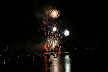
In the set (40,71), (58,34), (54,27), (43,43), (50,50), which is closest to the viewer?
(40,71)

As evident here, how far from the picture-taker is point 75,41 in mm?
143125

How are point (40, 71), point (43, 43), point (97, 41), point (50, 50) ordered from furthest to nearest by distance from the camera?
point (97, 41) → point (43, 43) → point (50, 50) → point (40, 71)

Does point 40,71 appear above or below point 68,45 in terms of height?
below

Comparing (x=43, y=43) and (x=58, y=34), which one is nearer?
(x=58, y=34)

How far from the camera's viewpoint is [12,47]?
385 feet

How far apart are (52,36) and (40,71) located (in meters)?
45.8

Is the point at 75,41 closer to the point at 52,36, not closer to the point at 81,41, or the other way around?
the point at 81,41

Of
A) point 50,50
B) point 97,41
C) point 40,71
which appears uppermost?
point 97,41

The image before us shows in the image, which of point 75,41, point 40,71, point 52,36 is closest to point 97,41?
point 75,41

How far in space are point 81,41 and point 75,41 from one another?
3.95 metres

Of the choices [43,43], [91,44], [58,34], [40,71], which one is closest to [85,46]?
[91,44]

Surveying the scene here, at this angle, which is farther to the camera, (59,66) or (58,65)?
(58,65)

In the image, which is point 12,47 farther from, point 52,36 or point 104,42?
point 104,42

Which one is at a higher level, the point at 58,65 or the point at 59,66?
the point at 58,65
